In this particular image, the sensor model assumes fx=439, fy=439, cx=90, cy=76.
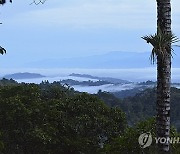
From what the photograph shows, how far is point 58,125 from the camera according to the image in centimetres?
1834

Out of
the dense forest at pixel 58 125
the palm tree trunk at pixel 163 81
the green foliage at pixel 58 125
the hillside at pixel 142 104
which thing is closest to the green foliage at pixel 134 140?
the palm tree trunk at pixel 163 81

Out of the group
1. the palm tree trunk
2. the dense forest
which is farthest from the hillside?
the palm tree trunk

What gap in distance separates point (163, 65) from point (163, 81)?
276 mm

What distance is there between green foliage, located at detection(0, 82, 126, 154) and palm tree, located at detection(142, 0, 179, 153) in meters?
10.3

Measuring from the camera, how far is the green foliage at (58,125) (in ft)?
58.6

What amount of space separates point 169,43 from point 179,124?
95.9ft

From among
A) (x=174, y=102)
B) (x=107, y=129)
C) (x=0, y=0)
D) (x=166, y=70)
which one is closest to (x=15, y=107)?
(x=107, y=129)

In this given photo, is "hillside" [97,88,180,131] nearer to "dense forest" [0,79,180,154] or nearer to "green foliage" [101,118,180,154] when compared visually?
"dense forest" [0,79,180,154]

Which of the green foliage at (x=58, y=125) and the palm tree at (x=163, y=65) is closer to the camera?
the palm tree at (x=163, y=65)

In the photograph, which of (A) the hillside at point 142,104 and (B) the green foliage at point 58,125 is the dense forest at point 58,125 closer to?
(B) the green foliage at point 58,125

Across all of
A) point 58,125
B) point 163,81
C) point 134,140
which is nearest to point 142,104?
point 58,125

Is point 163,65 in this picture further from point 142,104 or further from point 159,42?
point 142,104

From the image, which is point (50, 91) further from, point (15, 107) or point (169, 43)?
point (169, 43)

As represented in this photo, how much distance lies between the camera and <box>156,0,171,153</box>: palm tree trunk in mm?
7449
